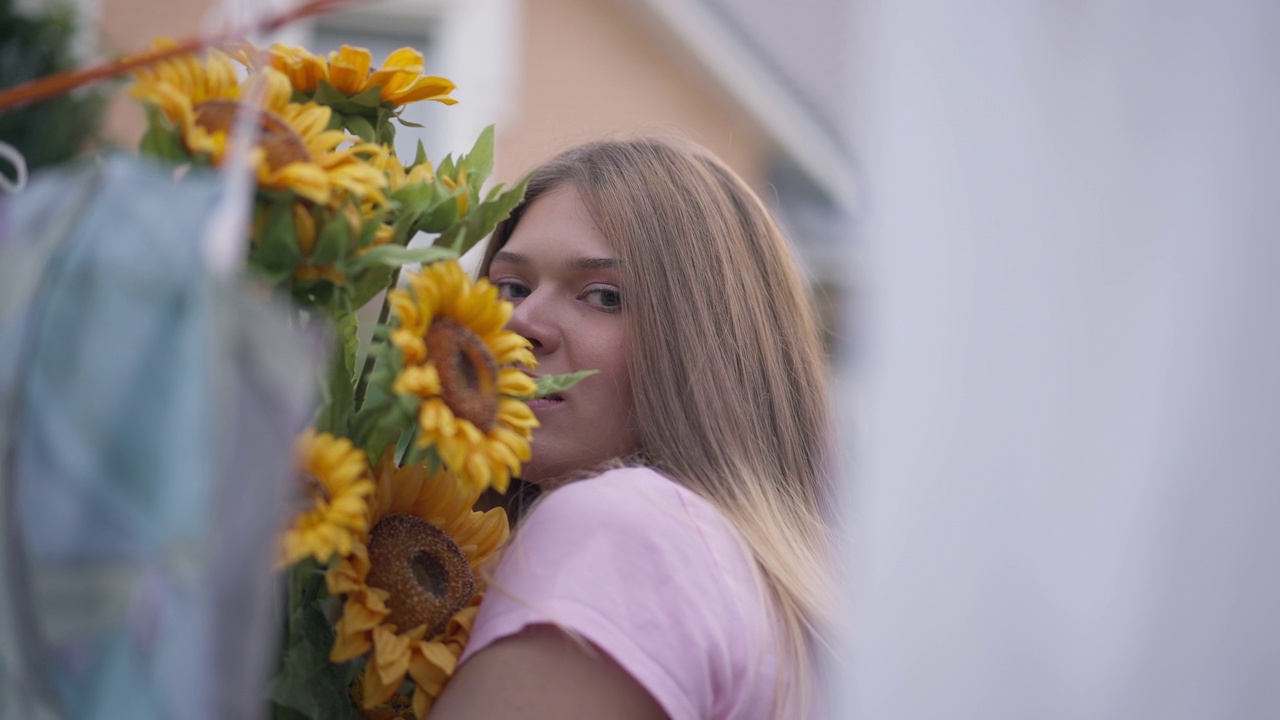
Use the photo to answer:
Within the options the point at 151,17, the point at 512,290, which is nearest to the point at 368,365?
the point at 512,290

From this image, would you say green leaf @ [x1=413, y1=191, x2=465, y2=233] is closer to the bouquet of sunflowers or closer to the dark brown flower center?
the bouquet of sunflowers

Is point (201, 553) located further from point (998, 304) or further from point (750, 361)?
point (750, 361)

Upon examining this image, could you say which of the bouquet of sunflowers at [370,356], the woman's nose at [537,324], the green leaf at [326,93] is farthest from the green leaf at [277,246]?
the woman's nose at [537,324]

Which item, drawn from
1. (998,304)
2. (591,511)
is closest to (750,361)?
(591,511)

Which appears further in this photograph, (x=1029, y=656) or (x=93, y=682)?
(x=1029, y=656)

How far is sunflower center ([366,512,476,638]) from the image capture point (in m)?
0.97

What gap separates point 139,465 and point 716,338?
2.74 feet

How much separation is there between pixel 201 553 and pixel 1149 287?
1.95 ft

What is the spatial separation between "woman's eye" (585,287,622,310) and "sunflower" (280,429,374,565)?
1.97 ft

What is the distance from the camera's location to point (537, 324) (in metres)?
1.33

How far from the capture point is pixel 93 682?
64cm

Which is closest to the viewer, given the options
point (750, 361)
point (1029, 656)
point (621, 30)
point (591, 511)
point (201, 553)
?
point (201, 553)

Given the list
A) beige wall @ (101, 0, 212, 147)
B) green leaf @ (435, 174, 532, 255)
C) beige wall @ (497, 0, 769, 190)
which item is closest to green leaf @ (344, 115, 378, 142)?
green leaf @ (435, 174, 532, 255)

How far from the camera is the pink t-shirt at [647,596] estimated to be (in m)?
0.99
